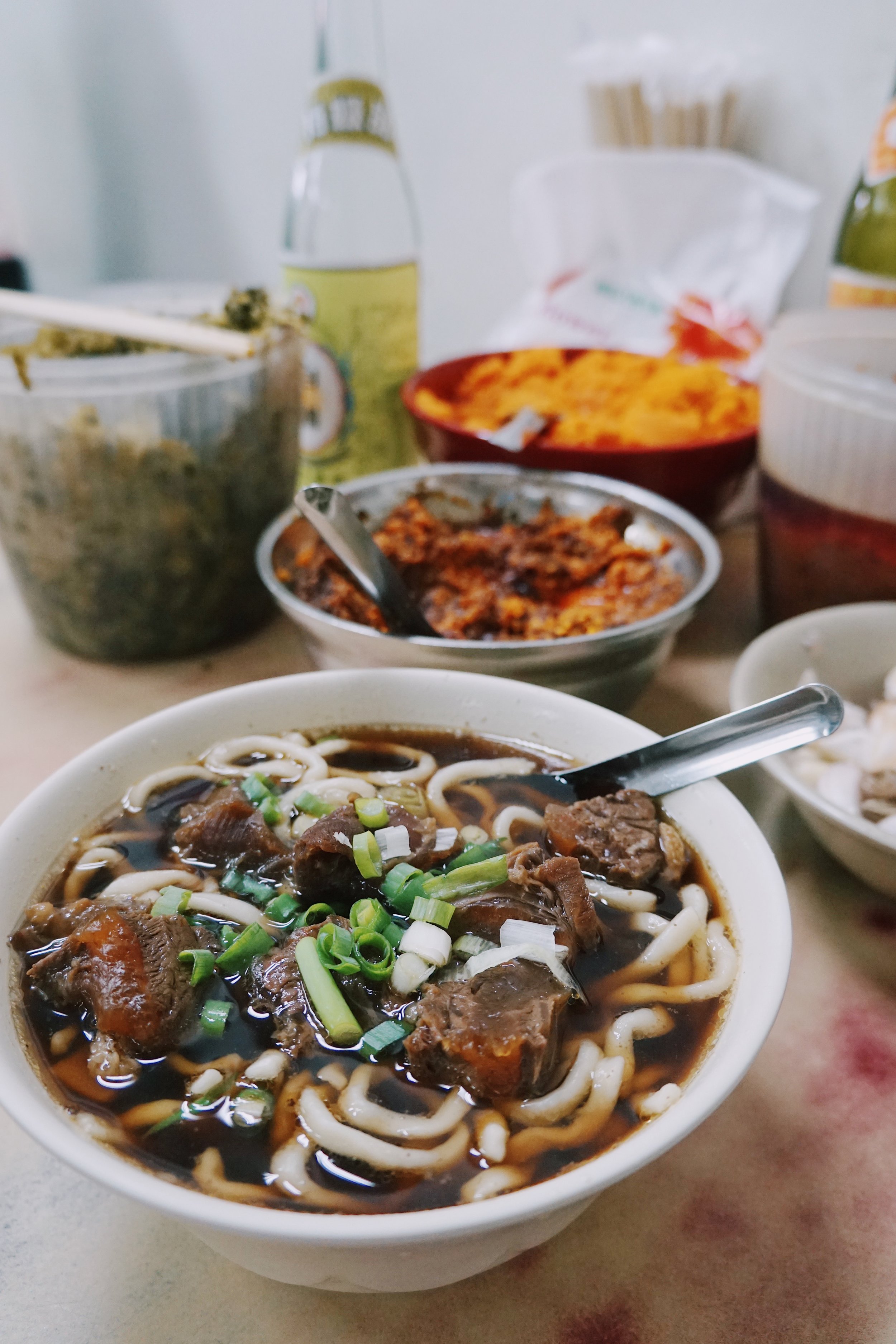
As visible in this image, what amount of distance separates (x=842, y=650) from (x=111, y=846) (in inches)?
47.4

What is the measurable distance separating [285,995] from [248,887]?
0.18 m

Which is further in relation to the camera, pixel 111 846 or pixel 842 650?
pixel 842 650

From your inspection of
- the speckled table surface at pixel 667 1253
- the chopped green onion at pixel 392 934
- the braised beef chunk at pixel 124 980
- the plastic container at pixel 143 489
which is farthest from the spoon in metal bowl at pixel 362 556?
the speckled table surface at pixel 667 1253

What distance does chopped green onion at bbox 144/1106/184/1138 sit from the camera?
844mm

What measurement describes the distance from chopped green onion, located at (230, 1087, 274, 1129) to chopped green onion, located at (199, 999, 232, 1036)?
73 millimetres

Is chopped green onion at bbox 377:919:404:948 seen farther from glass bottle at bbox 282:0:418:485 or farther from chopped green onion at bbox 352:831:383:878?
glass bottle at bbox 282:0:418:485

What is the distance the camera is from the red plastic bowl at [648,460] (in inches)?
77.3

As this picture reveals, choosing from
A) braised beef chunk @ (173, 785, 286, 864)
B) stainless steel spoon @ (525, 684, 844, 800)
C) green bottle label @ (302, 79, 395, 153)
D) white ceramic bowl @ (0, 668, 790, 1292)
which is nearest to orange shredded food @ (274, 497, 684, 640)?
white ceramic bowl @ (0, 668, 790, 1292)

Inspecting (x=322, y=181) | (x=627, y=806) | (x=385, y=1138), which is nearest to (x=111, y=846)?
(x=385, y=1138)

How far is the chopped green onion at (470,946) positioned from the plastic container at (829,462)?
1.12m

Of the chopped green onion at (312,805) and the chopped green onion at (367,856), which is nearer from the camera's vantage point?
the chopped green onion at (367,856)

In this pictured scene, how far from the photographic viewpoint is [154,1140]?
0.84 meters

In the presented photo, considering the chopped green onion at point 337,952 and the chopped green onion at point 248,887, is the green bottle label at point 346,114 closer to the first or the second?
the chopped green onion at point 248,887

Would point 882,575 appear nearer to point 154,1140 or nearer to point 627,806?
point 627,806
